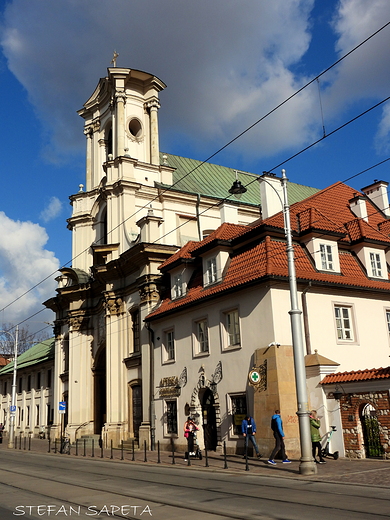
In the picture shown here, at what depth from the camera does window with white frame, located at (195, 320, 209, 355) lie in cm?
2531

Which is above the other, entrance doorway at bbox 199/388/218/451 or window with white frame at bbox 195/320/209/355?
window with white frame at bbox 195/320/209/355

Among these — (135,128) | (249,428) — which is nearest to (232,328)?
(249,428)

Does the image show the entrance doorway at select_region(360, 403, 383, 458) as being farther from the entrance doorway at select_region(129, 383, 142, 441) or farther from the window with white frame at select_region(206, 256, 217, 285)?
the entrance doorway at select_region(129, 383, 142, 441)

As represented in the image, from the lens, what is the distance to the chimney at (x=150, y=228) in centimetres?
3278

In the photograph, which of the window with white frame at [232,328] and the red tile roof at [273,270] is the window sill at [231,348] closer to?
the window with white frame at [232,328]

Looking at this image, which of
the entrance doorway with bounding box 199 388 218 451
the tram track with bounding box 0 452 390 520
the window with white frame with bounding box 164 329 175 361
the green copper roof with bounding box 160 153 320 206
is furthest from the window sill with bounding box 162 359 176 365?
the green copper roof with bounding box 160 153 320 206

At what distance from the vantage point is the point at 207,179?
4291 cm

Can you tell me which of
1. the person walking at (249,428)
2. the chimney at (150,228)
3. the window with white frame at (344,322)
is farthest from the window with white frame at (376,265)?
the chimney at (150,228)

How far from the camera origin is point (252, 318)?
73.3 feet

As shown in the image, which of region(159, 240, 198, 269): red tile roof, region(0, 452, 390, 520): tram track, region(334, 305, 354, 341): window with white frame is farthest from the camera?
region(159, 240, 198, 269): red tile roof

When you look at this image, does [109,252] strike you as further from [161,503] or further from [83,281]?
[161,503]

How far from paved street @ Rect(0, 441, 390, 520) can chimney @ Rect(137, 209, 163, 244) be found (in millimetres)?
15798

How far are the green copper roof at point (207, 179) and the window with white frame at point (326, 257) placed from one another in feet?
50.9

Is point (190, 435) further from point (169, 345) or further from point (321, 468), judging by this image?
point (321, 468)
